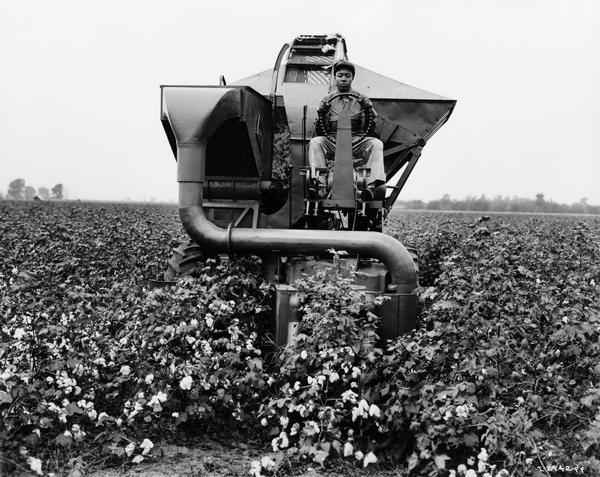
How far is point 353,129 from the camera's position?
6.76 m

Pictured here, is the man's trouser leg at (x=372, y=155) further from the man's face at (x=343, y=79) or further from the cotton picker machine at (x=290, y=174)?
the man's face at (x=343, y=79)

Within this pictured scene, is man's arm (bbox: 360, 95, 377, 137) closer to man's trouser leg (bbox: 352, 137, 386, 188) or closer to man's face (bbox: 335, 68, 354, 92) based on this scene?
man's trouser leg (bbox: 352, 137, 386, 188)

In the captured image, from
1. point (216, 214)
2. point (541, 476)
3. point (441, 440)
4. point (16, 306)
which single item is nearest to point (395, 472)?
point (441, 440)

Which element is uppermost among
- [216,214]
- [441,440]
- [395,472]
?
[216,214]

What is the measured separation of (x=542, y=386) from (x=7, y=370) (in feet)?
11.0

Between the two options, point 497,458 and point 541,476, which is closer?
point 541,476

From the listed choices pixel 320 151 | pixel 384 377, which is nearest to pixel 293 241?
pixel 320 151

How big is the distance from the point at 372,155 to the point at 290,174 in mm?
1011

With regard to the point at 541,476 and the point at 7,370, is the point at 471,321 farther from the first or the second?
the point at 7,370

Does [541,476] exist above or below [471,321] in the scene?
below

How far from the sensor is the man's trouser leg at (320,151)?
6.52 meters

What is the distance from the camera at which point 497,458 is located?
3.75 metres

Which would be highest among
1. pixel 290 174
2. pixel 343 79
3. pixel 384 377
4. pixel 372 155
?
pixel 343 79

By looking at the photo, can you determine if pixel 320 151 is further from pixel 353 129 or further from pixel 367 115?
pixel 367 115
